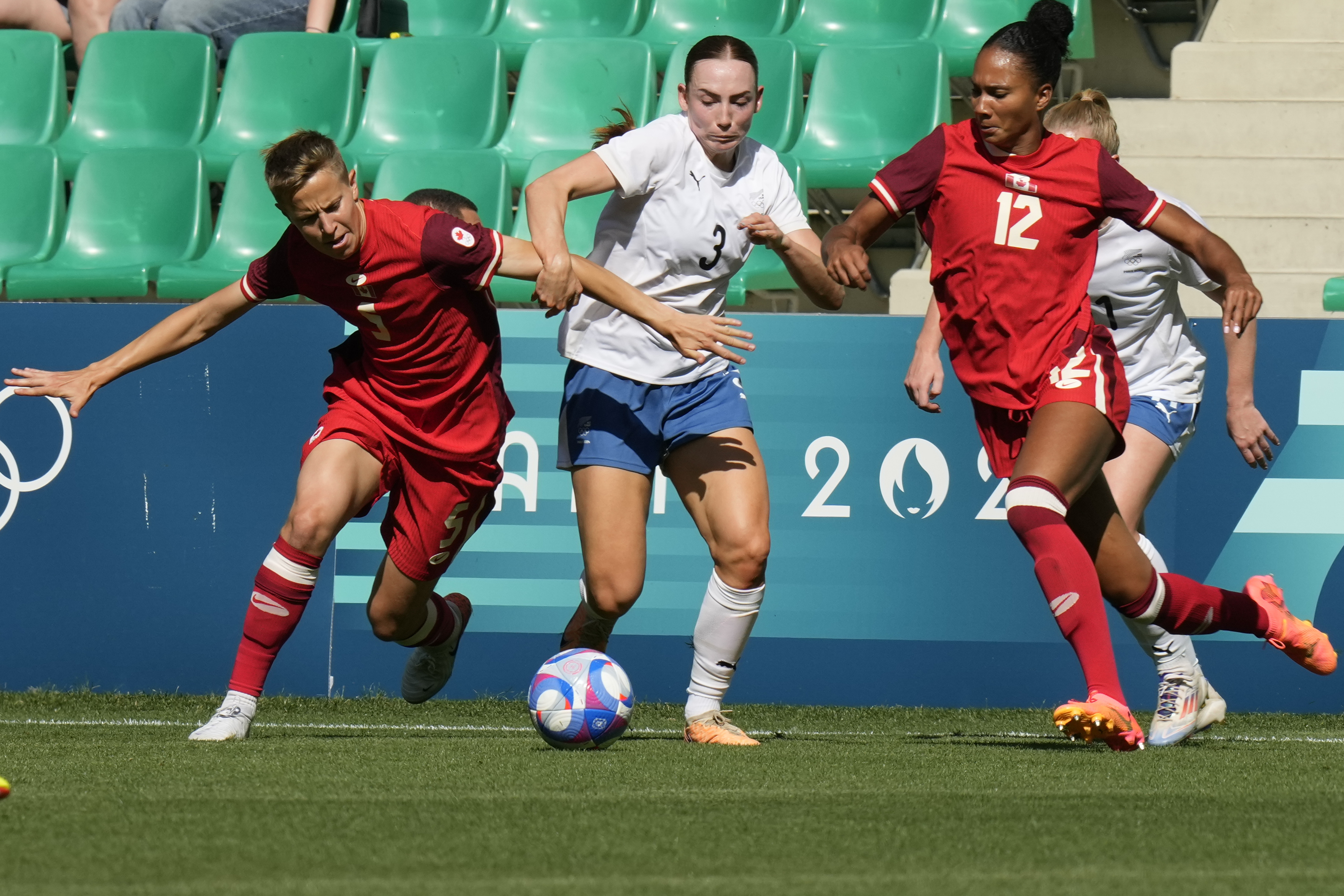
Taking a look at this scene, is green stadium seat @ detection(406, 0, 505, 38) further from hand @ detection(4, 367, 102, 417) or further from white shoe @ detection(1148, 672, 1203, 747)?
white shoe @ detection(1148, 672, 1203, 747)

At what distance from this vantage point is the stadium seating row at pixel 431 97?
8.65m

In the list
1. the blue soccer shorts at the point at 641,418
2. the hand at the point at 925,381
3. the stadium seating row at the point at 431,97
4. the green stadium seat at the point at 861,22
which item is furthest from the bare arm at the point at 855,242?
the green stadium seat at the point at 861,22

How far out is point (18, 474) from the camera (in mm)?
6574

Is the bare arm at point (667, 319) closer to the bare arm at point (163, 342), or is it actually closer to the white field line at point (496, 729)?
the bare arm at point (163, 342)

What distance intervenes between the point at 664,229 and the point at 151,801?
2.28 m

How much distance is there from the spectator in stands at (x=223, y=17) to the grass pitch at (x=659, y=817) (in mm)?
5764

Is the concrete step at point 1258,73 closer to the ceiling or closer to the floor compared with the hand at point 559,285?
closer to the ceiling

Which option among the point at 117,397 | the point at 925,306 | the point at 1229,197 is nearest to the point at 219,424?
the point at 117,397

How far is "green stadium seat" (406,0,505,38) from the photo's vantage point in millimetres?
10094

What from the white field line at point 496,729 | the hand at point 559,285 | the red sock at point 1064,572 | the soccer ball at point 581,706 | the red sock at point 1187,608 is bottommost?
the white field line at point 496,729

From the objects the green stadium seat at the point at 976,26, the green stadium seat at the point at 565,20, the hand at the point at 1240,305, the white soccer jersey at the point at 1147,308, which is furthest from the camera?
the green stadium seat at the point at 565,20

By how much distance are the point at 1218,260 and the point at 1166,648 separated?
1467mm

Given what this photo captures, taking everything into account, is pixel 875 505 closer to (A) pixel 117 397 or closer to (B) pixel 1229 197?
(A) pixel 117 397

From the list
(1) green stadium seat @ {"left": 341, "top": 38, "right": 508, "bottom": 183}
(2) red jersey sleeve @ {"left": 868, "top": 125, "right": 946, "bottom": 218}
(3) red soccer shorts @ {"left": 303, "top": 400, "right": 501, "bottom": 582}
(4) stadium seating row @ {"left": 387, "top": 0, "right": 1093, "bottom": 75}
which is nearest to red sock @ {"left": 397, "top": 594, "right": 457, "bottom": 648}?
(3) red soccer shorts @ {"left": 303, "top": 400, "right": 501, "bottom": 582}
